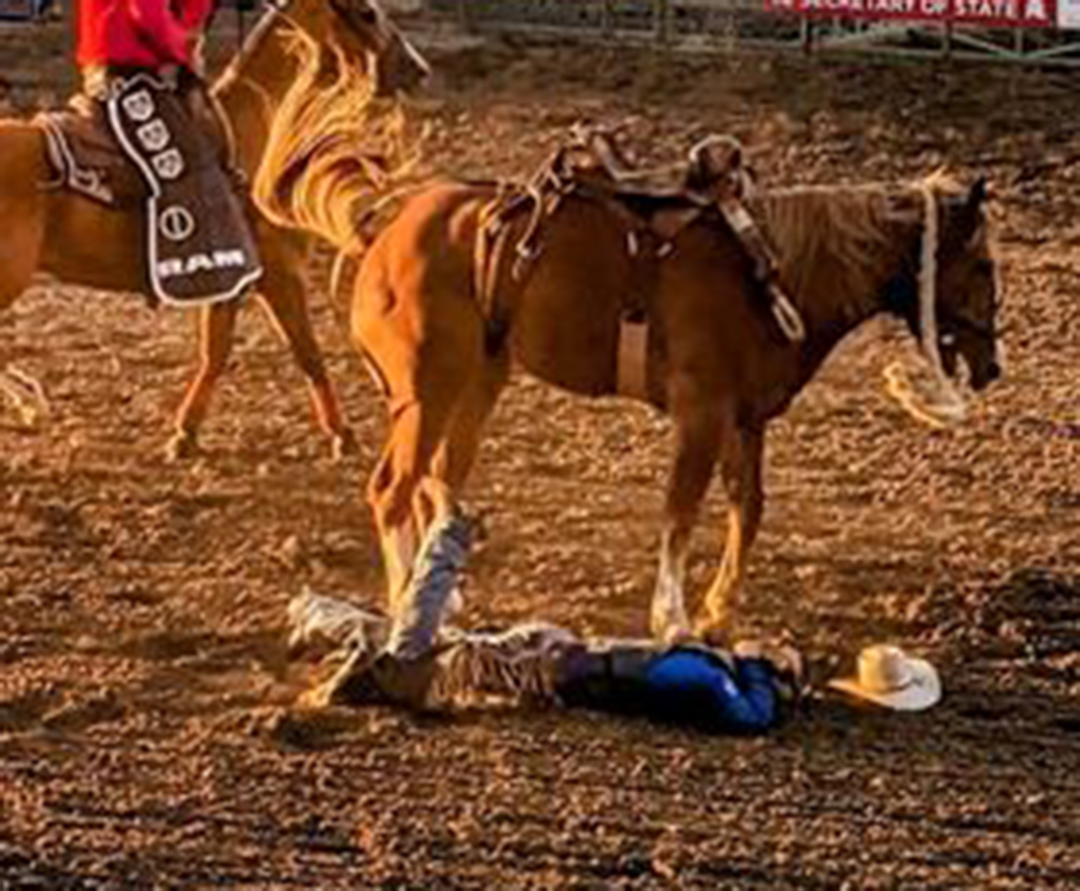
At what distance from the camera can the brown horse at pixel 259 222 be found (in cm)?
1003

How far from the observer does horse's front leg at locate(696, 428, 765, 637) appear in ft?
27.3

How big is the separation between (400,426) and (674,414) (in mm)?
845

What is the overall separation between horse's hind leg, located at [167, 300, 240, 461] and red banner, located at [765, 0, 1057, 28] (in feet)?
35.4

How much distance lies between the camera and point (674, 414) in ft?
26.3

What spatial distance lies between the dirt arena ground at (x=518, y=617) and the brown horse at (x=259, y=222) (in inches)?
11.9

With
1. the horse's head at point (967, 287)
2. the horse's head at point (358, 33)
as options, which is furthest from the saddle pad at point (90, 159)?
the horse's head at point (967, 287)

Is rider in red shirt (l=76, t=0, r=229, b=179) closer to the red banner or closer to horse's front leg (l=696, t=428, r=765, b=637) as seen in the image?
horse's front leg (l=696, t=428, r=765, b=637)

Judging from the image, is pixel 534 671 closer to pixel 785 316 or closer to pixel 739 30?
pixel 785 316

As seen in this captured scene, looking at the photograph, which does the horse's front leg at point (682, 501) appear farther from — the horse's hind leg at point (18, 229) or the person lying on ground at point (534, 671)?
the horse's hind leg at point (18, 229)

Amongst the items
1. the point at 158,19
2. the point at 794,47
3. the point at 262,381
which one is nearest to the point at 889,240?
the point at 158,19

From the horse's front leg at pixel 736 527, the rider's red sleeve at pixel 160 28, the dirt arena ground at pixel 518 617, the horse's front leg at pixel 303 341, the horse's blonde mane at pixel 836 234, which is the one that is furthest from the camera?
the horse's front leg at pixel 303 341

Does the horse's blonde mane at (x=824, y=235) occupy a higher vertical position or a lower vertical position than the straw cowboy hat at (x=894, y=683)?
higher

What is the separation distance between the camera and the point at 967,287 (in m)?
8.18

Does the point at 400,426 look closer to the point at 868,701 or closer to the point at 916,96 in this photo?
the point at 868,701
